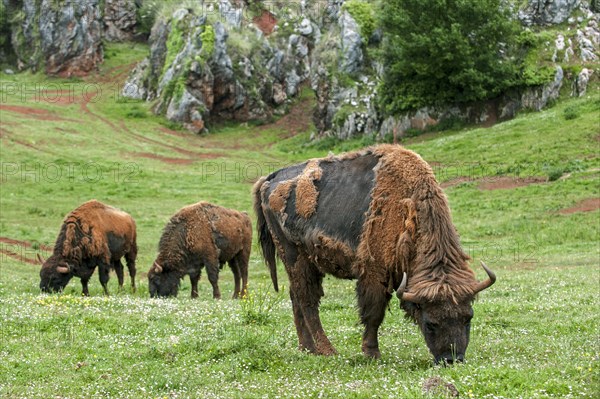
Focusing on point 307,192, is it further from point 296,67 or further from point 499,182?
point 296,67

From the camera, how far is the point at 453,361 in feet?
31.3

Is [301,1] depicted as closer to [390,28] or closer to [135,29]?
[135,29]

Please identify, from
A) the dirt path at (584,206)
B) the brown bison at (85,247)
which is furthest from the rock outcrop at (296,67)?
the brown bison at (85,247)

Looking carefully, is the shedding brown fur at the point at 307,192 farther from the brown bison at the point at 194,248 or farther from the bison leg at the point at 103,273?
the bison leg at the point at 103,273

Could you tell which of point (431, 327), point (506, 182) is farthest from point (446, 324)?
point (506, 182)

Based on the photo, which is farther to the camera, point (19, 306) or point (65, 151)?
point (65, 151)

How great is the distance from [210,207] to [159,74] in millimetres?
48024

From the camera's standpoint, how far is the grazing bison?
9797 millimetres

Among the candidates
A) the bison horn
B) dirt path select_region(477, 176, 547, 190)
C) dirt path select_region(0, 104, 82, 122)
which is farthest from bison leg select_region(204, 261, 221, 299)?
dirt path select_region(0, 104, 82, 122)

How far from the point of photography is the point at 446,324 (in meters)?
9.69

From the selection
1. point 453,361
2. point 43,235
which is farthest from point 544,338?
point 43,235

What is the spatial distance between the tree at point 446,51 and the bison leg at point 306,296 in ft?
123

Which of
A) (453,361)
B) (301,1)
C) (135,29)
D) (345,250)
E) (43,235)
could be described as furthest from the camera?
(135,29)

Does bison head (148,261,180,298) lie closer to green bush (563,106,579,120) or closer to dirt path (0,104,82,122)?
green bush (563,106,579,120)
